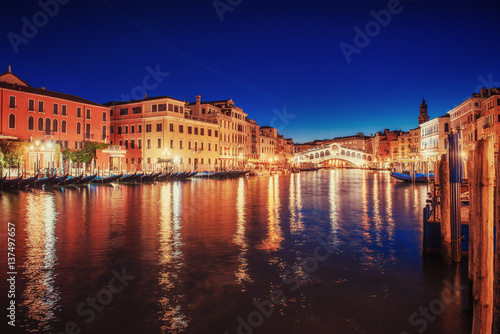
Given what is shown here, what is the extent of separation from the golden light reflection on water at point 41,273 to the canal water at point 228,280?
20 millimetres

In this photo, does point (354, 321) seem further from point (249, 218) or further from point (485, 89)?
point (485, 89)

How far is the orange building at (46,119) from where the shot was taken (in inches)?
1282

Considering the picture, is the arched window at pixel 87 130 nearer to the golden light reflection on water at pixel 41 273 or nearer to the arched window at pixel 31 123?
the arched window at pixel 31 123

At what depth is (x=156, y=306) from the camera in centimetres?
492

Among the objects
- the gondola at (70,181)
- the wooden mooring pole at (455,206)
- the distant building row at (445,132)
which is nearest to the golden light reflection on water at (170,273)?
the distant building row at (445,132)

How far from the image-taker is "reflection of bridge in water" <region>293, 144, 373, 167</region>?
118 metres

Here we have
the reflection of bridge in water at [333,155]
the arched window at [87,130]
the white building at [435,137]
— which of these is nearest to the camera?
the arched window at [87,130]

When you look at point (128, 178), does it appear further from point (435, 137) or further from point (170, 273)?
point (435, 137)

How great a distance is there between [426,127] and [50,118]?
66.2 m

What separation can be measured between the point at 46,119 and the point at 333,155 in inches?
3720

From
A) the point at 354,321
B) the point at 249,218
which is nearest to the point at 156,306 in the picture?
the point at 354,321

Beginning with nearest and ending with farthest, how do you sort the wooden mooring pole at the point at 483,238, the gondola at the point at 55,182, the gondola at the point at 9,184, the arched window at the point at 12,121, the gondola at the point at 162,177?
1. the wooden mooring pole at the point at 483,238
2. the gondola at the point at 9,184
3. the gondola at the point at 55,182
4. the arched window at the point at 12,121
5. the gondola at the point at 162,177

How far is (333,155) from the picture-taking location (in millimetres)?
117250

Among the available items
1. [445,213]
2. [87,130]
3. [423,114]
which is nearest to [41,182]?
[87,130]
